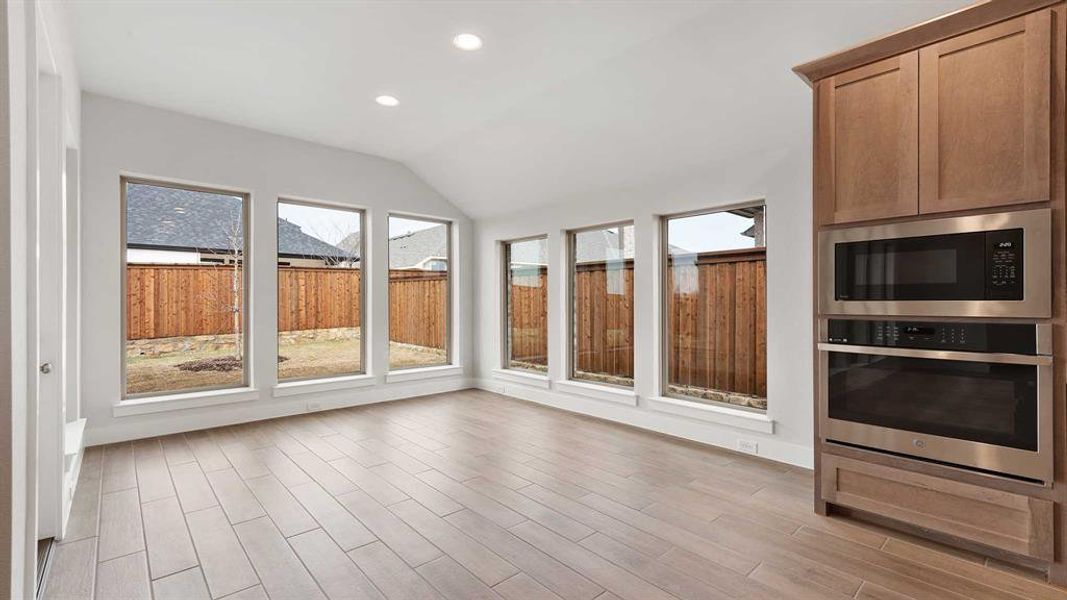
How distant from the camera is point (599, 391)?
5008 mm

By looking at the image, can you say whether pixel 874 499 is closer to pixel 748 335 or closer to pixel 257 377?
pixel 748 335

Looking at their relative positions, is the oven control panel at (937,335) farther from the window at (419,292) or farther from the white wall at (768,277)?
the window at (419,292)

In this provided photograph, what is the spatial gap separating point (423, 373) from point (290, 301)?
1.72m

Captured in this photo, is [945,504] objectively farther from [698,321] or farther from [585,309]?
[585,309]

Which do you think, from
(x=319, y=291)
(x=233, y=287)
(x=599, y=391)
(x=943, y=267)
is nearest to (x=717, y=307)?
(x=599, y=391)

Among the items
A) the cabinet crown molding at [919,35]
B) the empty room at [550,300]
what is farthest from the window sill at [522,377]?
the cabinet crown molding at [919,35]

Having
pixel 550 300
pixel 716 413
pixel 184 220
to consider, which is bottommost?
pixel 716 413

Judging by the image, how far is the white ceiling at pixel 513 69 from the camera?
2854mm

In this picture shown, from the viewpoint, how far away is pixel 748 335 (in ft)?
13.4

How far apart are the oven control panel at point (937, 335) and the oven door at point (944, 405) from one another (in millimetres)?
34

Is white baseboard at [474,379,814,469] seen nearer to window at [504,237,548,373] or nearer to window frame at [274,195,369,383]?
window at [504,237,548,373]

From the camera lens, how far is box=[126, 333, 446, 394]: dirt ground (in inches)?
175

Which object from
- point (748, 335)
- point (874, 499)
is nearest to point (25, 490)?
point (874, 499)

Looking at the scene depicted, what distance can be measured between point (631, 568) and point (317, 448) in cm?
277
